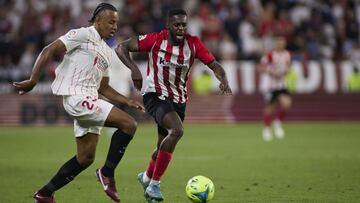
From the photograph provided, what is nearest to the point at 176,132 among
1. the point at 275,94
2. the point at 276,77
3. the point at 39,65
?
the point at 39,65

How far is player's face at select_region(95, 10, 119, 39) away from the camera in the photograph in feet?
28.2

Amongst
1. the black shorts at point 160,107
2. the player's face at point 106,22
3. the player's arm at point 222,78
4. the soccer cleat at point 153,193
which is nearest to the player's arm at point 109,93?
the black shorts at point 160,107

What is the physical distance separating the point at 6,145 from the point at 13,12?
38.1 feet

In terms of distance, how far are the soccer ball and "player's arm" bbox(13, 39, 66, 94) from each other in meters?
2.24

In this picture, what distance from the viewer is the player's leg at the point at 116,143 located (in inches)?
335

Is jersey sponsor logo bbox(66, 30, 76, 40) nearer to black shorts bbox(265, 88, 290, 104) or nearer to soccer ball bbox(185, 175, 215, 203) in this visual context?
soccer ball bbox(185, 175, 215, 203)

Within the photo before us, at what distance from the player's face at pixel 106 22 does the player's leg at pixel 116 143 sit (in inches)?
35.7

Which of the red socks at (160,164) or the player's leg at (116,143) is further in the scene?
the red socks at (160,164)

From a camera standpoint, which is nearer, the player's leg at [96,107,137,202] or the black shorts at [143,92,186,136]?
the player's leg at [96,107,137,202]

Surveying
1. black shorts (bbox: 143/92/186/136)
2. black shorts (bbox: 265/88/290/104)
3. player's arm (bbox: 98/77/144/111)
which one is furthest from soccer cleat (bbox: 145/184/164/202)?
black shorts (bbox: 265/88/290/104)

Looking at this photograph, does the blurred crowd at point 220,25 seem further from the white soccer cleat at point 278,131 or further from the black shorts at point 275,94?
the white soccer cleat at point 278,131

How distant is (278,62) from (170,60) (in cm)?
1172

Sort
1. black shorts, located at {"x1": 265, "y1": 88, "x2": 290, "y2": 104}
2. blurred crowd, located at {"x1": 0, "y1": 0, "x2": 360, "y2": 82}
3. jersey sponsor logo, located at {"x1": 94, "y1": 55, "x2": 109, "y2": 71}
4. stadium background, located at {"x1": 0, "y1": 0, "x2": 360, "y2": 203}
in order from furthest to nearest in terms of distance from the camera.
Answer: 1. blurred crowd, located at {"x1": 0, "y1": 0, "x2": 360, "y2": 82}
2. stadium background, located at {"x1": 0, "y1": 0, "x2": 360, "y2": 203}
3. black shorts, located at {"x1": 265, "y1": 88, "x2": 290, "y2": 104}
4. jersey sponsor logo, located at {"x1": 94, "y1": 55, "x2": 109, "y2": 71}

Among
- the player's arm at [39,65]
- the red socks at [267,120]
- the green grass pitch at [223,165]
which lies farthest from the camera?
the red socks at [267,120]
